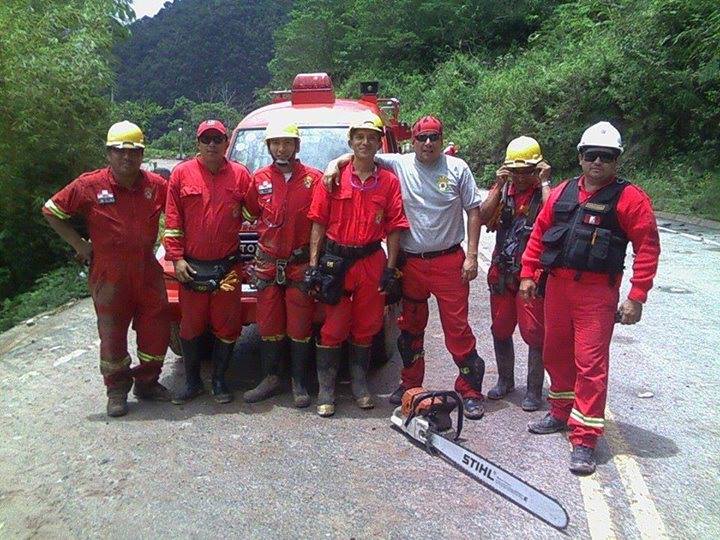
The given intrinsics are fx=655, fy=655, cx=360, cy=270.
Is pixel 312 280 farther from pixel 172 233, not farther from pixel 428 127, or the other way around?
pixel 428 127

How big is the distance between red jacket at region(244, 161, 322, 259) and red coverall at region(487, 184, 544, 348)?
141cm

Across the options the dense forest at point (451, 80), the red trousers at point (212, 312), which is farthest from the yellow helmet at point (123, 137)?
the dense forest at point (451, 80)

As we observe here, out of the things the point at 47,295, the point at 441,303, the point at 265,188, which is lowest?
the point at 47,295

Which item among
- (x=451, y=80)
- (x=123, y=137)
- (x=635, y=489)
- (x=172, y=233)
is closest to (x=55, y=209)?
(x=123, y=137)

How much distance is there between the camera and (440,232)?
14.7 ft

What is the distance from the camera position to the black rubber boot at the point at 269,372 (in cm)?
490

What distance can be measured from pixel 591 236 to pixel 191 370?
9.97 feet

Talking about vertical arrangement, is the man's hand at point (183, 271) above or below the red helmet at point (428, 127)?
below

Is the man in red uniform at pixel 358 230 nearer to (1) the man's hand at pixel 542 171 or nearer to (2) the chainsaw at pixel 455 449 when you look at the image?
(2) the chainsaw at pixel 455 449

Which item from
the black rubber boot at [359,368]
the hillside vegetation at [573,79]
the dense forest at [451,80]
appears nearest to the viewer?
the black rubber boot at [359,368]

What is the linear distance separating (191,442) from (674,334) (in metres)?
4.80

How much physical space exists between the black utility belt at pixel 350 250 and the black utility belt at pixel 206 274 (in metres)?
0.79

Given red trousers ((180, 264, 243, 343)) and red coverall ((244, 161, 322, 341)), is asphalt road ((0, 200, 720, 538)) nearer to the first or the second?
red trousers ((180, 264, 243, 343))

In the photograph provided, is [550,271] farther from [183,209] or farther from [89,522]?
[89,522]
